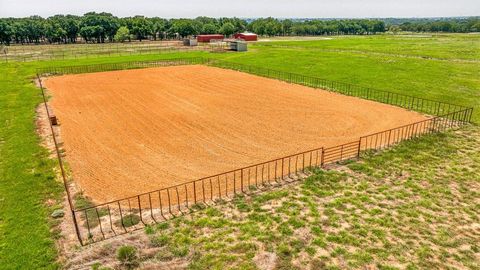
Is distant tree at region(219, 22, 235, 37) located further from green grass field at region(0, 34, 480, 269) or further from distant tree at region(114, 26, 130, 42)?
green grass field at region(0, 34, 480, 269)

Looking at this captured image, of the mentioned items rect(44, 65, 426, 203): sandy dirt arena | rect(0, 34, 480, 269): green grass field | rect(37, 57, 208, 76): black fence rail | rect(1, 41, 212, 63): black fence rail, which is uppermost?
rect(1, 41, 212, 63): black fence rail

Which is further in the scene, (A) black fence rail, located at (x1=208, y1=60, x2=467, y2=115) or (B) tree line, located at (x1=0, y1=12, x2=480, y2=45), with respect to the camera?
(B) tree line, located at (x1=0, y1=12, x2=480, y2=45)

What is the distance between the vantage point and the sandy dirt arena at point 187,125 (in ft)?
68.3

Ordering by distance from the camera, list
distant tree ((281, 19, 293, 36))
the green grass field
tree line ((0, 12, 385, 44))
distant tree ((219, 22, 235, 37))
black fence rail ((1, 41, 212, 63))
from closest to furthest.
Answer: the green grass field < black fence rail ((1, 41, 212, 63)) < tree line ((0, 12, 385, 44)) < distant tree ((219, 22, 235, 37)) < distant tree ((281, 19, 293, 36))

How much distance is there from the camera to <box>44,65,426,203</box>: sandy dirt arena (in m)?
20.8

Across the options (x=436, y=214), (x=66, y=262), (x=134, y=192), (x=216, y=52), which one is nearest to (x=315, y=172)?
(x=436, y=214)

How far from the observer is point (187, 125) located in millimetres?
28984

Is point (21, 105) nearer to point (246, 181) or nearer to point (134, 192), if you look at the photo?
point (134, 192)

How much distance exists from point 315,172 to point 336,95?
2118cm

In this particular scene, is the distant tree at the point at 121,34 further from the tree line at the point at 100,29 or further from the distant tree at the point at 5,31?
the distant tree at the point at 5,31

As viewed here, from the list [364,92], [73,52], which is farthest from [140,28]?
[364,92]

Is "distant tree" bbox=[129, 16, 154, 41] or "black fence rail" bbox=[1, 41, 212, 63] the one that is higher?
"distant tree" bbox=[129, 16, 154, 41]

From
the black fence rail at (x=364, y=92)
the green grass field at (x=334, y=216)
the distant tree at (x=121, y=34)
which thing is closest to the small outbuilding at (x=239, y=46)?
the black fence rail at (x=364, y=92)

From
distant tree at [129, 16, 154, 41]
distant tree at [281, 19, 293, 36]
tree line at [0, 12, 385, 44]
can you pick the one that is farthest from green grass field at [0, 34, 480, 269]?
distant tree at [281, 19, 293, 36]
